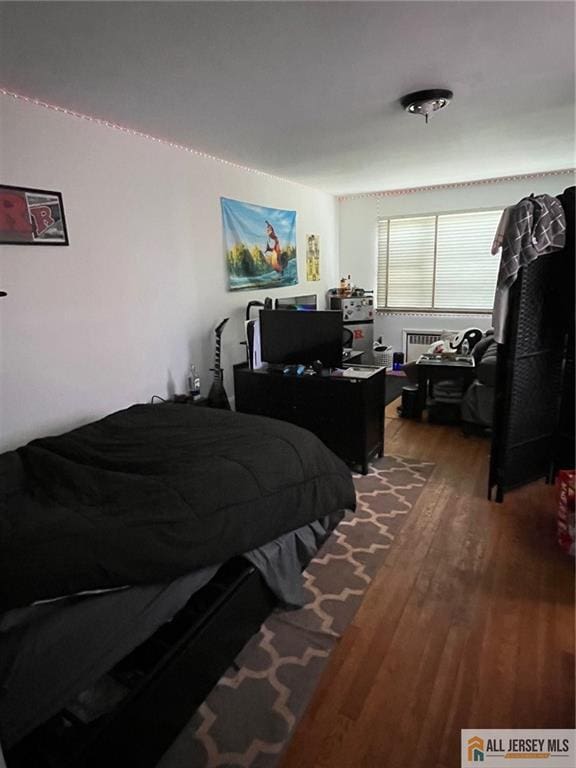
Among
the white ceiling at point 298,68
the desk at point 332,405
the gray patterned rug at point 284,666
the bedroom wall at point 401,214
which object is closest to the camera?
the gray patterned rug at point 284,666

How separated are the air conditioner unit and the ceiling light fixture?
Answer: 346 cm

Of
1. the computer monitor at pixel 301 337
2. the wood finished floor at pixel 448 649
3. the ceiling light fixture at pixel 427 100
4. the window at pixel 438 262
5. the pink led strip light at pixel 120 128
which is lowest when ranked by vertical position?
the wood finished floor at pixel 448 649

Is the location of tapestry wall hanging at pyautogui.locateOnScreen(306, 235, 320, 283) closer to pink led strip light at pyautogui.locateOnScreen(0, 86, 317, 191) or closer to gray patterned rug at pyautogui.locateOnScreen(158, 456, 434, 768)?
pink led strip light at pyautogui.locateOnScreen(0, 86, 317, 191)

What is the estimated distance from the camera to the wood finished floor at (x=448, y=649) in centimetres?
142

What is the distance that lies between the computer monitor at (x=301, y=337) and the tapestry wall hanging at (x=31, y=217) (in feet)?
5.16

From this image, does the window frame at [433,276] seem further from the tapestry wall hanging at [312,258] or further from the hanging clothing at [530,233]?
the hanging clothing at [530,233]

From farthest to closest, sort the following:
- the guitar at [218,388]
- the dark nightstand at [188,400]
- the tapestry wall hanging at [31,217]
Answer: the guitar at [218,388] < the dark nightstand at [188,400] < the tapestry wall hanging at [31,217]

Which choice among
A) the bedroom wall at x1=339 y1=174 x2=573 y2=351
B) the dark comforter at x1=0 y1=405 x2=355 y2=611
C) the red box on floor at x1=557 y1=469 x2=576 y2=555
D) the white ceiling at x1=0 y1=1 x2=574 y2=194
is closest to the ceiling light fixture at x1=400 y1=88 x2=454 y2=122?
the white ceiling at x1=0 y1=1 x2=574 y2=194

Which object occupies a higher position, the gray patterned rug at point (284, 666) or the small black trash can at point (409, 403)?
the small black trash can at point (409, 403)

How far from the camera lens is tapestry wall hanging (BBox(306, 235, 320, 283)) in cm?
500

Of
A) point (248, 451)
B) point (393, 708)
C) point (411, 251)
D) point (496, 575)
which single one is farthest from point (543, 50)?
point (411, 251)

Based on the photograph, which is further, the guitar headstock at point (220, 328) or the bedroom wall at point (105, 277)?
the guitar headstock at point (220, 328)

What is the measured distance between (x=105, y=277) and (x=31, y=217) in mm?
510

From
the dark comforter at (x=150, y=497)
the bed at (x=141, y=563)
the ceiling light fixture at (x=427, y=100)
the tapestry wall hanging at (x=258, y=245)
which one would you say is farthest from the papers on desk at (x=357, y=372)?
the ceiling light fixture at (x=427, y=100)
